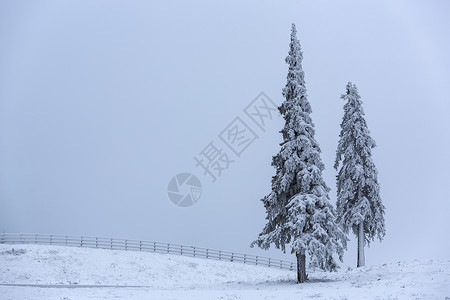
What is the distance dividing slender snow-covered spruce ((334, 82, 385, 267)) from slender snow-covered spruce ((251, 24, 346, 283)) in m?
6.82

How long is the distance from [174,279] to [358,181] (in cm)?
1572

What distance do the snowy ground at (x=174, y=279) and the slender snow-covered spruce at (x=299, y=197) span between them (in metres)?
1.90

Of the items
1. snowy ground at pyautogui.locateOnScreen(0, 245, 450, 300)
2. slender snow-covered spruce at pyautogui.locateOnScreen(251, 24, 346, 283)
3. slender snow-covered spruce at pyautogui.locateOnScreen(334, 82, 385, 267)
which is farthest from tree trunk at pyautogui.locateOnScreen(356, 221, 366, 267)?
slender snow-covered spruce at pyautogui.locateOnScreen(251, 24, 346, 283)

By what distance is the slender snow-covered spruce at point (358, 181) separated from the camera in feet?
112

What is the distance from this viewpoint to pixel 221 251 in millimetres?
46812

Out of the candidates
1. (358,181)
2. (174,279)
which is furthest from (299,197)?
(174,279)

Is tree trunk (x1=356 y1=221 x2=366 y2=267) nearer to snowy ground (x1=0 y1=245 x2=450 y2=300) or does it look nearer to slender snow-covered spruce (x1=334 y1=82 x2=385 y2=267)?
slender snow-covered spruce (x1=334 y1=82 x2=385 y2=267)

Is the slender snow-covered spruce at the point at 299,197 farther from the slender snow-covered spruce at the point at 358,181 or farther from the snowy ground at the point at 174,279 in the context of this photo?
the slender snow-covered spruce at the point at 358,181

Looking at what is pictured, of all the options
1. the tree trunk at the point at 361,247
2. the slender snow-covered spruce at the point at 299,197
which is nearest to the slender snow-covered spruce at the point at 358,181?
the tree trunk at the point at 361,247

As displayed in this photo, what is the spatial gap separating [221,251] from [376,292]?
27285mm

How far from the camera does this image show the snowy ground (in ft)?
71.7

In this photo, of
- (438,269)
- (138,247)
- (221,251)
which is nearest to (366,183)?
(438,269)

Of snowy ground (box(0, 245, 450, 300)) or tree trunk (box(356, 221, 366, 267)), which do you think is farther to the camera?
tree trunk (box(356, 221, 366, 267))

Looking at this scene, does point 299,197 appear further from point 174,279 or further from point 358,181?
point 174,279
